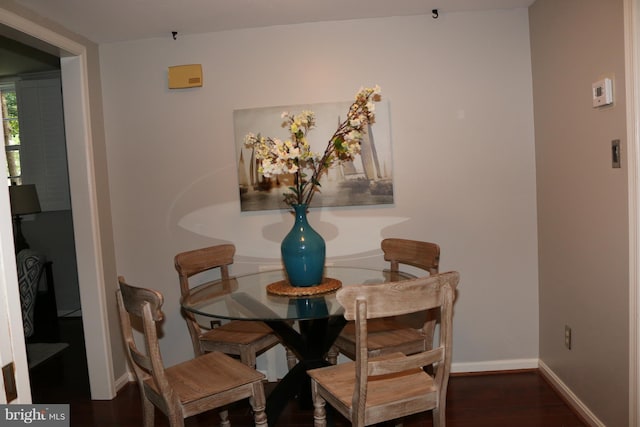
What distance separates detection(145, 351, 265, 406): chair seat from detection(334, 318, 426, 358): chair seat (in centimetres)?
58

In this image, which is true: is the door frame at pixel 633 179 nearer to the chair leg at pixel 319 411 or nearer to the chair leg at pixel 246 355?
the chair leg at pixel 319 411

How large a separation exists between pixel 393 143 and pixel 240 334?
4.91 ft

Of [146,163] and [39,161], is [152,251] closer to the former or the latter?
[146,163]

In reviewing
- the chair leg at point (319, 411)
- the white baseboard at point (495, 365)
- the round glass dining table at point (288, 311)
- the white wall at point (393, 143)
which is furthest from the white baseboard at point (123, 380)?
the white baseboard at point (495, 365)

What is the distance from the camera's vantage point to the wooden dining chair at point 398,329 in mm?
2660

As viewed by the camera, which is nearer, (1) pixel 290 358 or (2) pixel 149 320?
(2) pixel 149 320

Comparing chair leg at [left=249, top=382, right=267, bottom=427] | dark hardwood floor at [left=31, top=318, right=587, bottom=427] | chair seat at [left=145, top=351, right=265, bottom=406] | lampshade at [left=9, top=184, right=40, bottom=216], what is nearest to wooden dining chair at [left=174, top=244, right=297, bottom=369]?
chair seat at [left=145, top=351, right=265, bottom=406]

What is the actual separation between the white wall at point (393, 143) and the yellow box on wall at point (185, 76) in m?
0.05

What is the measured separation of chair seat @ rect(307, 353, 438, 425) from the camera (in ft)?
6.45

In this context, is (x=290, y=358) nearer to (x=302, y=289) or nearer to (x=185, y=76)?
(x=302, y=289)

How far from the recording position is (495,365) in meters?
3.41
